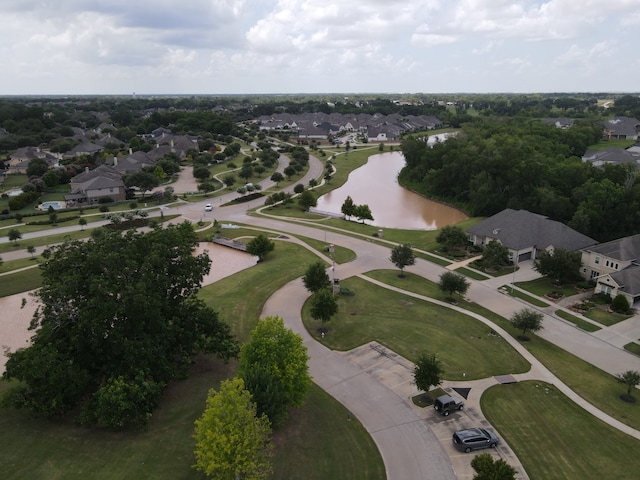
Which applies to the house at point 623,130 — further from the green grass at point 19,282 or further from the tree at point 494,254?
the green grass at point 19,282

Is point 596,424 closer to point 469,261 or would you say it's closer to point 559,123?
point 469,261

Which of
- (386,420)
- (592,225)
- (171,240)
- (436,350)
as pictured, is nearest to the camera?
(386,420)

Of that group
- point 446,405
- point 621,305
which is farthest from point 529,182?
point 446,405

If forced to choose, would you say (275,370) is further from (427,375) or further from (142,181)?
(142,181)

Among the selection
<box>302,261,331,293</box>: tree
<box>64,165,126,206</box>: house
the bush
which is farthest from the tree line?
<box>64,165,126,206</box>: house

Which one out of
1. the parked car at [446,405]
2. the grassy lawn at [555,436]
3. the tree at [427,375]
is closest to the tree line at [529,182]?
the grassy lawn at [555,436]

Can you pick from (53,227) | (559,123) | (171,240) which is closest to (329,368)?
(171,240)
